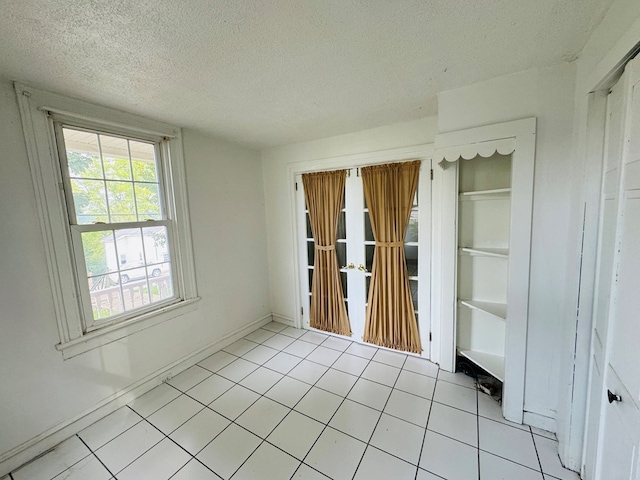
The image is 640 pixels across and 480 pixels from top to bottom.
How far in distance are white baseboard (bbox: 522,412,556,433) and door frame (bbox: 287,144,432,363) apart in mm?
793

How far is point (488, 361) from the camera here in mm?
2078

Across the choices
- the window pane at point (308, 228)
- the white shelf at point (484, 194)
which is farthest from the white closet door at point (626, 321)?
the window pane at point (308, 228)

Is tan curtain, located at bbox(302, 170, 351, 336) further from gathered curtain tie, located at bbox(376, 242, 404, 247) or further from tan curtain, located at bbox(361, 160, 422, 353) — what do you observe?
gathered curtain tie, located at bbox(376, 242, 404, 247)

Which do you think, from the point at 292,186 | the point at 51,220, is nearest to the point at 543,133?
the point at 292,186

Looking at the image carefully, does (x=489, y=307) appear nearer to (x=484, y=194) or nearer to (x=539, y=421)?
(x=539, y=421)

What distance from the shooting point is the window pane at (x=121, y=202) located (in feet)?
6.54

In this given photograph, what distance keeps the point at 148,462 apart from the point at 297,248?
221 centimetres

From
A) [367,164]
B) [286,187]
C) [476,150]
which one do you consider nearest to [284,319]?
[286,187]

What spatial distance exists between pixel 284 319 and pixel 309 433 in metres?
1.79

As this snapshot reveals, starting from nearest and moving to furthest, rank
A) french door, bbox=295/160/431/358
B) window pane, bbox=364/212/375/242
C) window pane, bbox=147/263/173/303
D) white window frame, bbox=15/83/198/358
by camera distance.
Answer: white window frame, bbox=15/83/198/358
window pane, bbox=147/263/173/303
french door, bbox=295/160/431/358
window pane, bbox=364/212/375/242

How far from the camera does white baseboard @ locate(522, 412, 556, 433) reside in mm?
1655

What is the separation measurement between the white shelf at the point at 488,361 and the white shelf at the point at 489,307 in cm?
40

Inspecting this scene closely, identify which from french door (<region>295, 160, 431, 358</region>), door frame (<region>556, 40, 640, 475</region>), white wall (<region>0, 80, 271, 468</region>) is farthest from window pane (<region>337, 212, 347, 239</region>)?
door frame (<region>556, 40, 640, 475</region>)

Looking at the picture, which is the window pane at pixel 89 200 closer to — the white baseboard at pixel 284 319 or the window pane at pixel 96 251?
the window pane at pixel 96 251
